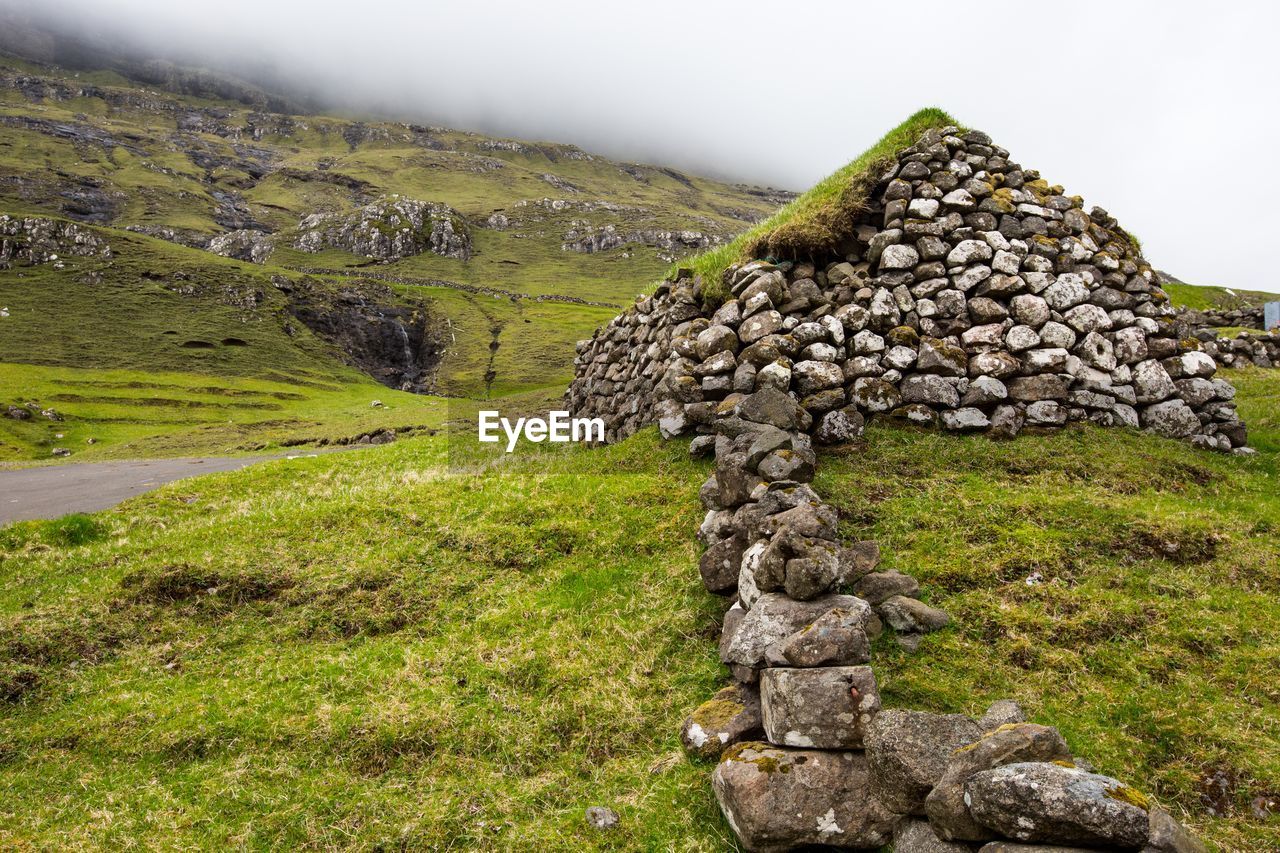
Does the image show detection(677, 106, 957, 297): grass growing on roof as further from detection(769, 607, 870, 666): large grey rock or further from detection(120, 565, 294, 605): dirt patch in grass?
detection(120, 565, 294, 605): dirt patch in grass

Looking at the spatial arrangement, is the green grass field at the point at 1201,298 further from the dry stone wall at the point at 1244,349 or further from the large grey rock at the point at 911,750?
the large grey rock at the point at 911,750

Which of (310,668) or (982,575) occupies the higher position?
(982,575)

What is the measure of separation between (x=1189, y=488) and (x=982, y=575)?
5628 mm

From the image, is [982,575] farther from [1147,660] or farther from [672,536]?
[672,536]

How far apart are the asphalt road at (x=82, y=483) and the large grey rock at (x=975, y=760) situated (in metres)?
23.5

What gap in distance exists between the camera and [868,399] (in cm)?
1356

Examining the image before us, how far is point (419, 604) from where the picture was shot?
33.9 feet

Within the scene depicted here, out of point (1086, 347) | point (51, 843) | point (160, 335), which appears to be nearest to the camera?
point (51, 843)

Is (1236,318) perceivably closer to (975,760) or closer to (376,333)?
(975,760)

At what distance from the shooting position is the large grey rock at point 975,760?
471 centimetres

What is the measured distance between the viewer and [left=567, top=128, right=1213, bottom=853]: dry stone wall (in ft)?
18.5

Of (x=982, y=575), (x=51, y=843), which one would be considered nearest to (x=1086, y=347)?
(x=982, y=575)

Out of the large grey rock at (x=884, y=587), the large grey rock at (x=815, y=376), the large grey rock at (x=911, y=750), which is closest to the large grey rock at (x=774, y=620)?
the large grey rock at (x=884, y=587)

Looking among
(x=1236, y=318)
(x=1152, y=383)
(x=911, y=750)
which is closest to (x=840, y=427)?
(x=1152, y=383)
